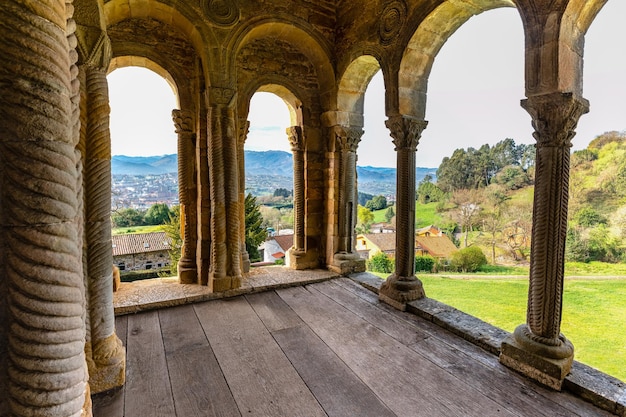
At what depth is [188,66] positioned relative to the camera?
4.09 meters

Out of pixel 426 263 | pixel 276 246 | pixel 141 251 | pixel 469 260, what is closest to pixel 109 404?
pixel 469 260

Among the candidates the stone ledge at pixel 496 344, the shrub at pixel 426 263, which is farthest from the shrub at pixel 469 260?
the stone ledge at pixel 496 344

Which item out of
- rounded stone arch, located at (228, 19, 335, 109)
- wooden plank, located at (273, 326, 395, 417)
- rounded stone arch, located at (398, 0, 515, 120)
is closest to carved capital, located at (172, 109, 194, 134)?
rounded stone arch, located at (228, 19, 335, 109)

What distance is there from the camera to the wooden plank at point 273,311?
3.14 m

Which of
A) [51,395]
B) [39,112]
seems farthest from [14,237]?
[51,395]

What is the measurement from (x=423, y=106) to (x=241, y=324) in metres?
3.11

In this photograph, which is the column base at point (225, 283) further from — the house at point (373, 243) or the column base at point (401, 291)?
the house at point (373, 243)

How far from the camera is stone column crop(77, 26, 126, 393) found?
2.02 m

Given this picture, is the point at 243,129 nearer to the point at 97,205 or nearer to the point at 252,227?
the point at 97,205

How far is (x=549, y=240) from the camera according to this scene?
2268 mm

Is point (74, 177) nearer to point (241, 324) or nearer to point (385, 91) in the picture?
point (241, 324)

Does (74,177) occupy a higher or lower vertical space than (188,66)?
lower

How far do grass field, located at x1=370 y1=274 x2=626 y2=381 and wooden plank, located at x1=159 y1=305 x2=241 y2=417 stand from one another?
15.7 feet

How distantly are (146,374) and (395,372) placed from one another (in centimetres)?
181
